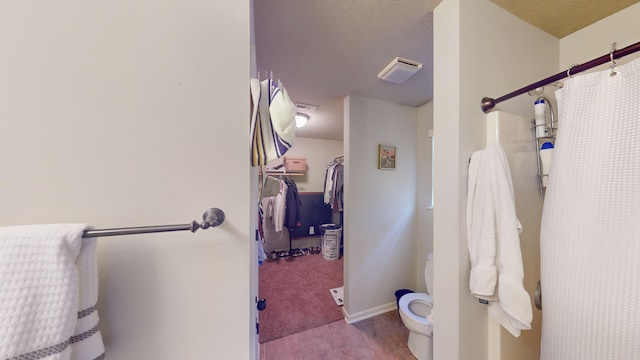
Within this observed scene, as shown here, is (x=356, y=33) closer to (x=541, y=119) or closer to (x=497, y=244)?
(x=541, y=119)

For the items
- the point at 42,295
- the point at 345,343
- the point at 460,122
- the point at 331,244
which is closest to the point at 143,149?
the point at 42,295

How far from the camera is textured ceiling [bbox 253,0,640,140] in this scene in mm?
884

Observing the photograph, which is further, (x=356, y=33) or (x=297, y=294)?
(x=297, y=294)

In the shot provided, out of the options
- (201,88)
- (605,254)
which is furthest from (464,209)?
(201,88)

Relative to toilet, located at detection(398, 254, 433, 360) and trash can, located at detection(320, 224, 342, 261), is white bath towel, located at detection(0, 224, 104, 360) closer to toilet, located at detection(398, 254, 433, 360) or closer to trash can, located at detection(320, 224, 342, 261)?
toilet, located at detection(398, 254, 433, 360)

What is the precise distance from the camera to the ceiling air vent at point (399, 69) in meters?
1.23

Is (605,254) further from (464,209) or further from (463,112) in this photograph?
(463,112)

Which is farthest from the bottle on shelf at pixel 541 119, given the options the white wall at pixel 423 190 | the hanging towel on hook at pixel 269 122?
the hanging towel on hook at pixel 269 122

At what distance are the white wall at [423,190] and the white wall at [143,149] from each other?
193cm

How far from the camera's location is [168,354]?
0.50 metres

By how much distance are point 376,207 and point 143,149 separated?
1.79 meters

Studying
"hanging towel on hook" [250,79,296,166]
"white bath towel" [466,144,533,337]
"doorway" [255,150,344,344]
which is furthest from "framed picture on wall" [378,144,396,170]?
"hanging towel on hook" [250,79,296,166]

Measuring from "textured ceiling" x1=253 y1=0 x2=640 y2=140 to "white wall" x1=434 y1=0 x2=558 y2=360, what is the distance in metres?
0.14

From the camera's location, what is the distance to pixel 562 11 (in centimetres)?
89
